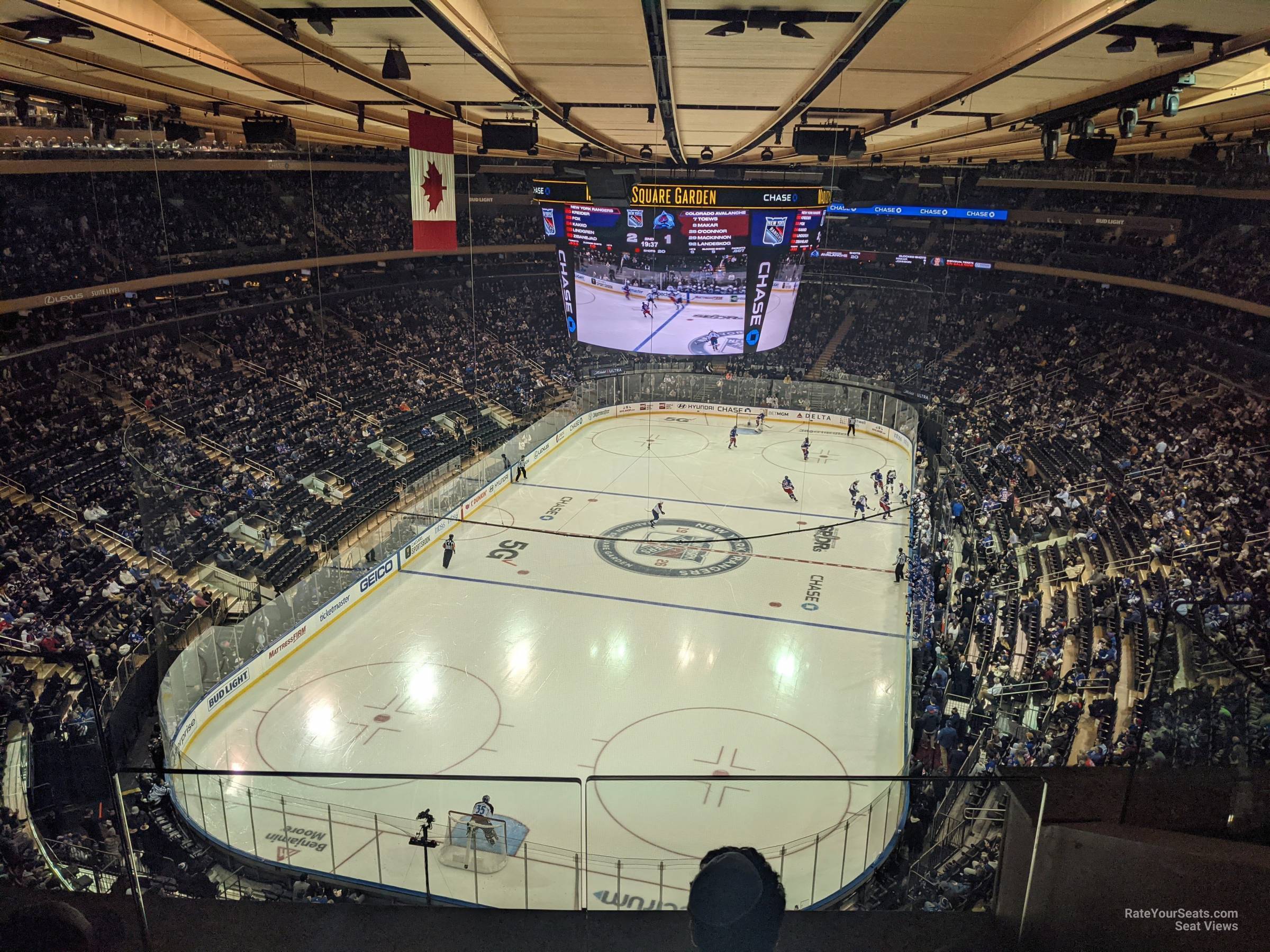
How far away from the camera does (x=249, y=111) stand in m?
14.8

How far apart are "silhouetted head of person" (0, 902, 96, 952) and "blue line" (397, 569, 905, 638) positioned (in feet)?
49.1

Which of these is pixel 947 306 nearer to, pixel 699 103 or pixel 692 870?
pixel 699 103

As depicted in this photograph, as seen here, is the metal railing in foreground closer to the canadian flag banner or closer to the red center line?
the canadian flag banner

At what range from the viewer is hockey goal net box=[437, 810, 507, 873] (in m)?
4.89

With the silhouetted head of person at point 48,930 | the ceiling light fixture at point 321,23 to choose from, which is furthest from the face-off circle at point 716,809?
the ceiling light fixture at point 321,23

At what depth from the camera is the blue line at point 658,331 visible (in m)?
21.7

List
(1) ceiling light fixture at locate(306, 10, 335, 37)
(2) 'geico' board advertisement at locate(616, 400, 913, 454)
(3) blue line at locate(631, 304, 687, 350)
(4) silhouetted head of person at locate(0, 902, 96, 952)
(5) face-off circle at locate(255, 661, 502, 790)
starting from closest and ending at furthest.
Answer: (4) silhouetted head of person at locate(0, 902, 96, 952) < (1) ceiling light fixture at locate(306, 10, 335, 37) < (5) face-off circle at locate(255, 661, 502, 790) < (3) blue line at locate(631, 304, 687, 350) < (2) 'geico' board advertisement at locate(616, 400, 913, 454)

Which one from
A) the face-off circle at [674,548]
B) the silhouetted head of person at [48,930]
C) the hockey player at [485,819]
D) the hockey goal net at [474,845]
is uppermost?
the silhouetted head of person at [48,930]

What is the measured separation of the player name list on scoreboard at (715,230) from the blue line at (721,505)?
6928mm

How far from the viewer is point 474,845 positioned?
501cm

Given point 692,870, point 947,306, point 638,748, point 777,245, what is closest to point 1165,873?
point 692,870

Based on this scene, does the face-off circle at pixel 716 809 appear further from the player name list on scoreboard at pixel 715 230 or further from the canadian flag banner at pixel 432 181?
the player name list on scoreboard at pixel 715 230

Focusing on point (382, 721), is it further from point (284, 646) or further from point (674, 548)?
point (674, 548)

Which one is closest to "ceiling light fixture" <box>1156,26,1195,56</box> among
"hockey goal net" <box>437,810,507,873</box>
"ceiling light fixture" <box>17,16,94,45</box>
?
"hockey goal net" <box>437,810,507,873</box>
